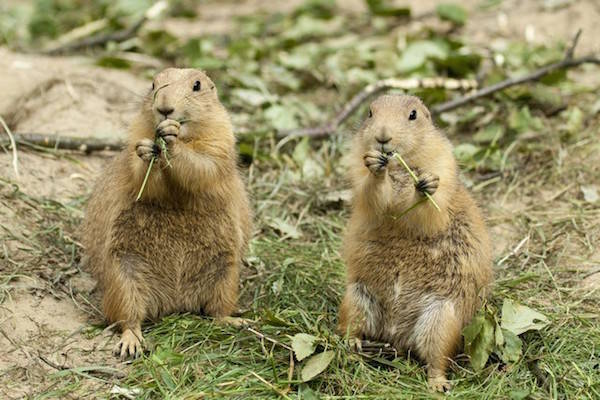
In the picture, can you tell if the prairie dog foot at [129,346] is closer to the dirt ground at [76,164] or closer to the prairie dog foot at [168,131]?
the dirt ground at [76,164]

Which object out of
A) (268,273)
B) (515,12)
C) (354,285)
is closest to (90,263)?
(268,273)

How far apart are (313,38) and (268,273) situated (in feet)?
19.4

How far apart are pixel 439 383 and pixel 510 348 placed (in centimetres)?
54

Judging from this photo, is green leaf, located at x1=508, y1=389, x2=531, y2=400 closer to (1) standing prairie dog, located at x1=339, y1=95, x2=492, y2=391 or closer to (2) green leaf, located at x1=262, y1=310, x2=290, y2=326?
(1) standing prairie dog, located at x1=339, y1=95, x2=492, y2=391

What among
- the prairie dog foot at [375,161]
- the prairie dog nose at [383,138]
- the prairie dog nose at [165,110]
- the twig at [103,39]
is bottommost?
the twig at [103,39]

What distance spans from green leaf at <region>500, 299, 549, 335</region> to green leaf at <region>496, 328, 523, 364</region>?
9cm

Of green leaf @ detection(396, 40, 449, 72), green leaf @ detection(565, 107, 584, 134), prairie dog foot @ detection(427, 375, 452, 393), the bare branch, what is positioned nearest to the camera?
prairie dog foot @ detection(427, 375, 452, 393)

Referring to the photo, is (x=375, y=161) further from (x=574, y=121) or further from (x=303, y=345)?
(x=574, y=121)

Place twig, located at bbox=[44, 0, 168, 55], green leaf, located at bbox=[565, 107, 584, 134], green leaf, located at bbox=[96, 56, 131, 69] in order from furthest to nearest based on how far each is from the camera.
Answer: twig, located at bbox=[44, 0, 168, 55] → green leaf, located at bbox=[96, 56, 131, 69] → green leaf, located at bbox=[565, 107, 584, 134]

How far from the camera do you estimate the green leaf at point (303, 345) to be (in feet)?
17.9

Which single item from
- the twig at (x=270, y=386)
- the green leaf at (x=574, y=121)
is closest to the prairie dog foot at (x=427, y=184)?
the twig at (x=270, y=386)

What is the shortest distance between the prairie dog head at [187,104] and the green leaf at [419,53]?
191 inches

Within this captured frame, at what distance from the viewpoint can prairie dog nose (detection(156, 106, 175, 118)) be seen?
587cm

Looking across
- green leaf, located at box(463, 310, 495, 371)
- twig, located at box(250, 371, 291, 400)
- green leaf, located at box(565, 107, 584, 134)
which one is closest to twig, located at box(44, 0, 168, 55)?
green leaf, located at box(565, 107, 584, 134)
